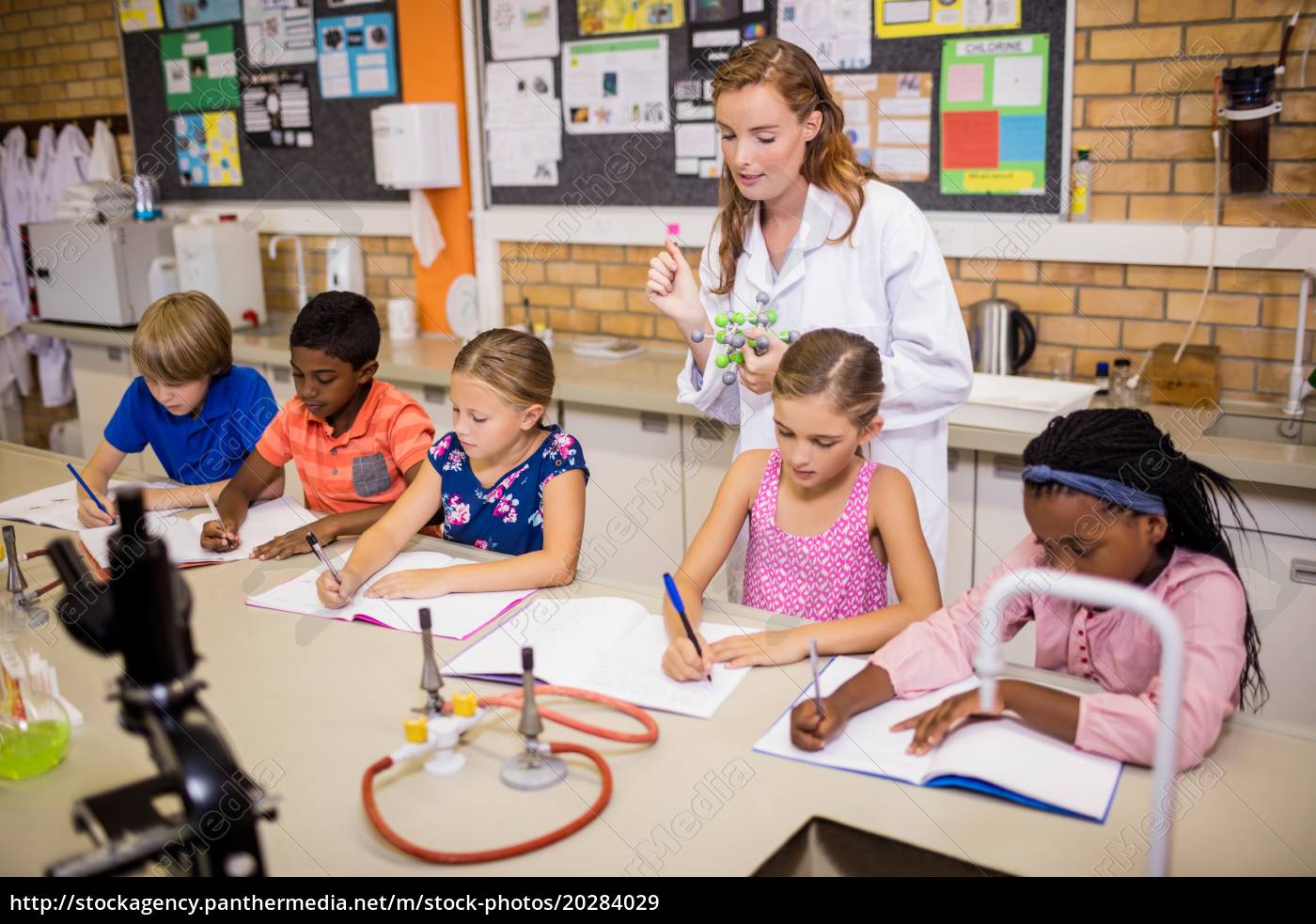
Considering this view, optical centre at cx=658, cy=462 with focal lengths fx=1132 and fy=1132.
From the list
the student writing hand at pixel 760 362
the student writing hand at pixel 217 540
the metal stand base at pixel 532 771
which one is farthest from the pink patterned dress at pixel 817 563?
the student writing hand at pixel 217 540

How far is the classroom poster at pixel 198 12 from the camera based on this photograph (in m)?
4.28

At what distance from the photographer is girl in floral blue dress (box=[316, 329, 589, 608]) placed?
1.72 meters

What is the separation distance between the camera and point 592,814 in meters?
1.12

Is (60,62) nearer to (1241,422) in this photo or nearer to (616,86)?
(616,86)

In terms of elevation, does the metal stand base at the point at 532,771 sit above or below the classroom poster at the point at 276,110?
below

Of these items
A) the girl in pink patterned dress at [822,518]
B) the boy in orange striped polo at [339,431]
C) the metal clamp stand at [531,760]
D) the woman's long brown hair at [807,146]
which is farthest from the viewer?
the boy in orange striped polo at [339,431]

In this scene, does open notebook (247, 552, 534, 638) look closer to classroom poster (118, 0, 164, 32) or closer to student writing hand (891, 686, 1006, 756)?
student writing hand (891, 686, 1006, 756)

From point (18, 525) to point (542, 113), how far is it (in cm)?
206

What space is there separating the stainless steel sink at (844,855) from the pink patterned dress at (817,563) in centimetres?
60

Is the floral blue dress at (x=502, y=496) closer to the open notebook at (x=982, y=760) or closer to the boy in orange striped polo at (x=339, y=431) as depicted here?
the boy in orange striped polo at (x=339, y=431)

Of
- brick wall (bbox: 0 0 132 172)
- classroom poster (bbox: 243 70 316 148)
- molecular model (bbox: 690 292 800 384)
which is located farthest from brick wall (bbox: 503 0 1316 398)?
brick wall (bbox: 0 0 132 172)

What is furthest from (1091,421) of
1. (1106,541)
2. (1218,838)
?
(1218,838)

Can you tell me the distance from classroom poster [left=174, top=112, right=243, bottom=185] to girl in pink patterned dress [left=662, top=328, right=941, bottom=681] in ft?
11.3

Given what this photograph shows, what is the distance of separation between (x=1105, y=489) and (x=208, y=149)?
4175 mm
